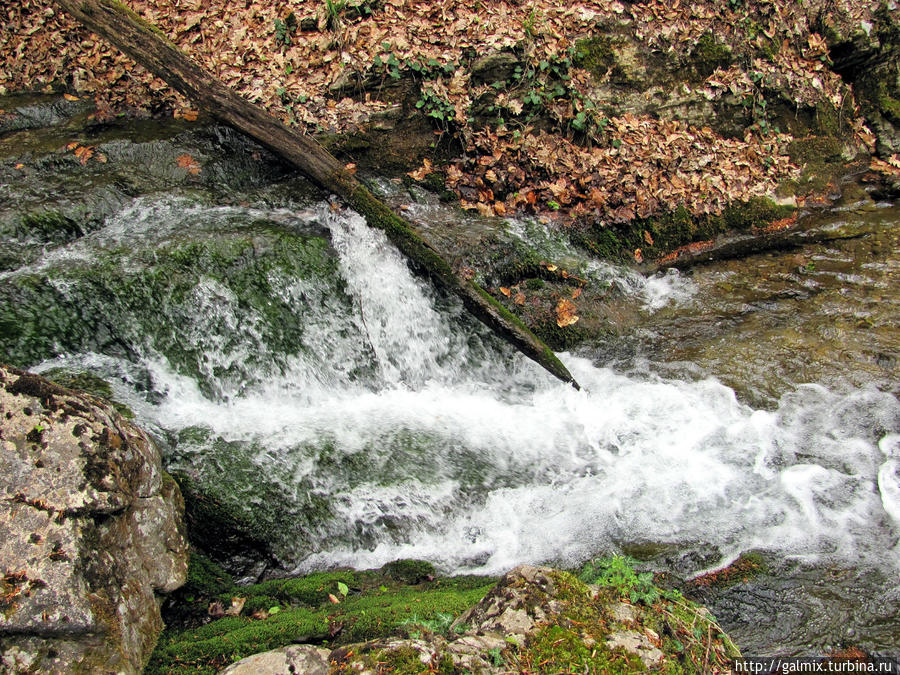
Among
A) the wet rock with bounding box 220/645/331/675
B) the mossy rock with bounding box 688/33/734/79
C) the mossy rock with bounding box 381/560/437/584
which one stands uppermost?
the mossy rock with bounding box 688/33/734/79


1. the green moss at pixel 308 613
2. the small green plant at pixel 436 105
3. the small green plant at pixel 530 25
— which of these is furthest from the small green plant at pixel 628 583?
the small green plant at pixel 530 25

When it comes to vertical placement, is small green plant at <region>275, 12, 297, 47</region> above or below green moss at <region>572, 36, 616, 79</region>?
below

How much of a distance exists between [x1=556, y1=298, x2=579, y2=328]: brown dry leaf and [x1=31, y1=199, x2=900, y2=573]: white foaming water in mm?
430

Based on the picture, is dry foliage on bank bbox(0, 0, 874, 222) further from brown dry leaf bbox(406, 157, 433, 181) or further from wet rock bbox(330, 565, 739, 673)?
wet rock bbox(330, 565, 739, 673)

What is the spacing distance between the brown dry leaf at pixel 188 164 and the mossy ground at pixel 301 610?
14.6 feet

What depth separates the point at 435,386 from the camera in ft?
18.8

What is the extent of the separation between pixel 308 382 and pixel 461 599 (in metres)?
2.72

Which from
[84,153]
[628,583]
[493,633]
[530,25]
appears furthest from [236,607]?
[530,25]

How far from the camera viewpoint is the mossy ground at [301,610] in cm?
278

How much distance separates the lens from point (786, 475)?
4.62 m

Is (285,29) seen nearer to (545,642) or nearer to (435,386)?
(435,386)

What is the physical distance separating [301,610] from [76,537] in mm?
1294

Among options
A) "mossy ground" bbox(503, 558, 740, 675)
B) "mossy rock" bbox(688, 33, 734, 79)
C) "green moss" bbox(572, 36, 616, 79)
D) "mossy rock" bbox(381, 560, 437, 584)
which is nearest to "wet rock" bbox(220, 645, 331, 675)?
"mossy ground" bbox(503, 558, 740, 675)

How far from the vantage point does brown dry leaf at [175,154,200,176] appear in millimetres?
6227
